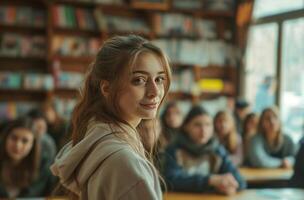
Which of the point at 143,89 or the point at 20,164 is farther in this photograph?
the point at 20,164

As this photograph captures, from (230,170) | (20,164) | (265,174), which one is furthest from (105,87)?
(265,174)

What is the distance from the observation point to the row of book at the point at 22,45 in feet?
16.9

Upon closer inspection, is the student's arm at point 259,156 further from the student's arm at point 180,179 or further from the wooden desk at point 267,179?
the student's arm at point 180,179

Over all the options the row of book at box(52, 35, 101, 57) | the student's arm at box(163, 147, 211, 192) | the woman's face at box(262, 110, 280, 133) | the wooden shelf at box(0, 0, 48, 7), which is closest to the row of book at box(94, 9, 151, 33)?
the row of book at box(52, 35, 101, 57)

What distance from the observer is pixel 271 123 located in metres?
4.13

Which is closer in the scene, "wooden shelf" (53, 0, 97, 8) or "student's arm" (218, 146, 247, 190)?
"student's arm" (218, 146, 247, 190)

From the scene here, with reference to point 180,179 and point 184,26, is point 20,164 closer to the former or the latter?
point 180,179

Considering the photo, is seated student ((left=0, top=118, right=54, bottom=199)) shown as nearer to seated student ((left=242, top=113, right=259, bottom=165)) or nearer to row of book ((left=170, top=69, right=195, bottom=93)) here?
seated student ((left=242, top=113, right=259, bottom=165))

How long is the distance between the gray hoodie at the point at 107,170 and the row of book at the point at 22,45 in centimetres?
439

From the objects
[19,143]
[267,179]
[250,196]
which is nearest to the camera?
[250,196]

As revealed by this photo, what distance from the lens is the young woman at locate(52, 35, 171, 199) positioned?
0.94 metres

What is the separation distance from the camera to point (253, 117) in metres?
4.41

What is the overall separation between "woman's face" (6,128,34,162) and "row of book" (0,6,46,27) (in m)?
2.65

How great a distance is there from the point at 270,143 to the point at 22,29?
3176 mm
